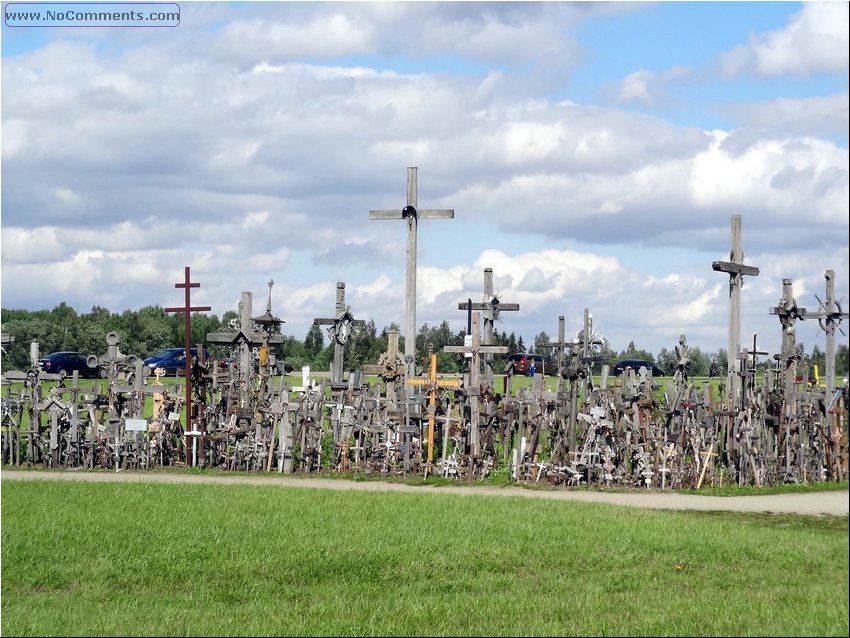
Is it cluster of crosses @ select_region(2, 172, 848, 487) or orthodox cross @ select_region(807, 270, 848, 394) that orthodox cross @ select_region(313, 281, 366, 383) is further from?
orthodox cross @ select_region(807, 270, 848, 394)

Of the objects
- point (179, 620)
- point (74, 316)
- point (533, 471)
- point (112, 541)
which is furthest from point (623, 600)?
point (74, 316)

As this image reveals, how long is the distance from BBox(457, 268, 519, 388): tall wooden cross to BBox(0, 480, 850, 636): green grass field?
29.6ft

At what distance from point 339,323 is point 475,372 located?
5545mm

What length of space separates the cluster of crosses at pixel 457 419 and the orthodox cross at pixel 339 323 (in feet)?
2.76

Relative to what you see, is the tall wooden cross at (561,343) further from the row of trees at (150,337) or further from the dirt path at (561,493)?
the row of trees at (150,337)

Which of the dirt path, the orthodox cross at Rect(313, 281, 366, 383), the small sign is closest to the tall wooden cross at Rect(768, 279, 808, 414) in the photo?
the dirt path

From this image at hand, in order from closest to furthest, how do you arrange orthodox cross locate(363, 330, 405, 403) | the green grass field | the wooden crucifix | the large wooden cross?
the green grass field < the wooden crucifix < the large wooden cross < orthodox cross locate(363, 330, 405, 403)

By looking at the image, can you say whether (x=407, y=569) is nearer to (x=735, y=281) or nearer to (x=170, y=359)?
(x=735, y=281)

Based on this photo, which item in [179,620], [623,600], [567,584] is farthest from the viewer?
[567,584]

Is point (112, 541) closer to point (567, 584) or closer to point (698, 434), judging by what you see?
point (567, 584)

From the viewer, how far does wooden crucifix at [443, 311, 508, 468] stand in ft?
70.1

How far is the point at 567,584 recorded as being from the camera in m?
11.3

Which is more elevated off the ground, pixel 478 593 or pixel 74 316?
pixel 74 316

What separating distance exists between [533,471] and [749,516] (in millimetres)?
5243
